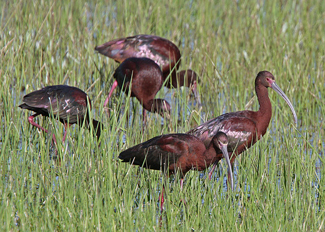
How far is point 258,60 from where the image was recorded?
7926 mm

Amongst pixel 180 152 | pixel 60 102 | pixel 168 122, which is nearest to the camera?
pixel 180 152

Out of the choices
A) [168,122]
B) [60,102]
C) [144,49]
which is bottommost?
[168,122]

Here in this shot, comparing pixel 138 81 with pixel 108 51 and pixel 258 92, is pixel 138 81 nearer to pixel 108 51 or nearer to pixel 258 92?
pixel 108 51

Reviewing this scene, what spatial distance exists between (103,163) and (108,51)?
3.24 meters

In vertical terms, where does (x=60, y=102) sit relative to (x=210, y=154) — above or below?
above

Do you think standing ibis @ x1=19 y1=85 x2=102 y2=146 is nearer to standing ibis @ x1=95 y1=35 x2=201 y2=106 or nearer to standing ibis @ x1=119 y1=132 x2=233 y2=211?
standing ibis @ x1=119 y1=132 x2=233 y2=211

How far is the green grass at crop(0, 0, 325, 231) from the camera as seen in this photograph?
3.75 m

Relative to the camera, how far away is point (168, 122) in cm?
635

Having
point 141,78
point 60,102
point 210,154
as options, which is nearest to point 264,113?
point 210,154

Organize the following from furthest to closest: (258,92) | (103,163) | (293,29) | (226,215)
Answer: (293,29)
(258,92)
(103,163)
(226,215)

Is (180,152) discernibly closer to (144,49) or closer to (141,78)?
(141,78)

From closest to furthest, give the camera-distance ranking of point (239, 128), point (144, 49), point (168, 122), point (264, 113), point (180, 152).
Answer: point (180, 152), point (239, 128), point (264, 113), point (168, 122), point (144, 49)

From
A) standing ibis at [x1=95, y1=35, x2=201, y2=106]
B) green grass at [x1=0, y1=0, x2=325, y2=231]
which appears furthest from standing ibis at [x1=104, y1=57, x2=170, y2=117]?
standing ibis at [x1=95, y1=35, x2=201, y2=106]

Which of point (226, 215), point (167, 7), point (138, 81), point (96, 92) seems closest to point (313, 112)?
point (138, 81)
